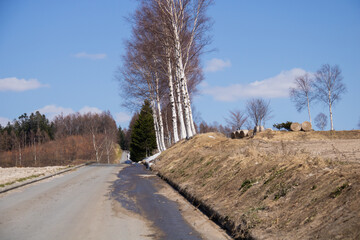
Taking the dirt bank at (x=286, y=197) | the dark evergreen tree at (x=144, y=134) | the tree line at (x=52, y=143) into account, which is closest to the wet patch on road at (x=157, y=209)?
the dirt bank at (x=286, y=197)

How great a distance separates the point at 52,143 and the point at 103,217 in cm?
10526

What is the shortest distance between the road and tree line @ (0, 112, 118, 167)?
72271mm

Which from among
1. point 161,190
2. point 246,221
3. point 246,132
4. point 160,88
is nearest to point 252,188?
point 246,221

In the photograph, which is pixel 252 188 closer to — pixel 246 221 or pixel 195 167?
pixel 246 221

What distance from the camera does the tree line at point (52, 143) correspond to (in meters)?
93.1

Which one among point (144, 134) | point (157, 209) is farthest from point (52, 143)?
point (157, 209)

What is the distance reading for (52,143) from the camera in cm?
10712

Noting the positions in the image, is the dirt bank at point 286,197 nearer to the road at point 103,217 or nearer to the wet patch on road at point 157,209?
the road at point 103,217

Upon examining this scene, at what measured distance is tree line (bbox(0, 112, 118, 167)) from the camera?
9307 centimetres

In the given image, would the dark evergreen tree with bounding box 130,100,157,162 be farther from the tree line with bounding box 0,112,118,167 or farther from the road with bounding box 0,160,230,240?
the road with bounding box 0,160,230,240

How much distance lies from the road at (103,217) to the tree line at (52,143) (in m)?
72.3

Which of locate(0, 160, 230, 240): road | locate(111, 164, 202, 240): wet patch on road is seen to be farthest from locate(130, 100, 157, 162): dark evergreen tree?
locate(0, 160, 230, 240): road

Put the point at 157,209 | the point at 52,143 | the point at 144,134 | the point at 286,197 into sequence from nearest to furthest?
the point at 286,197 < the point at 157,209 < the point at 144,134 < the point at 52,143

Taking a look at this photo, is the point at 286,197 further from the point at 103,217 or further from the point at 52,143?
the point at 52,143
